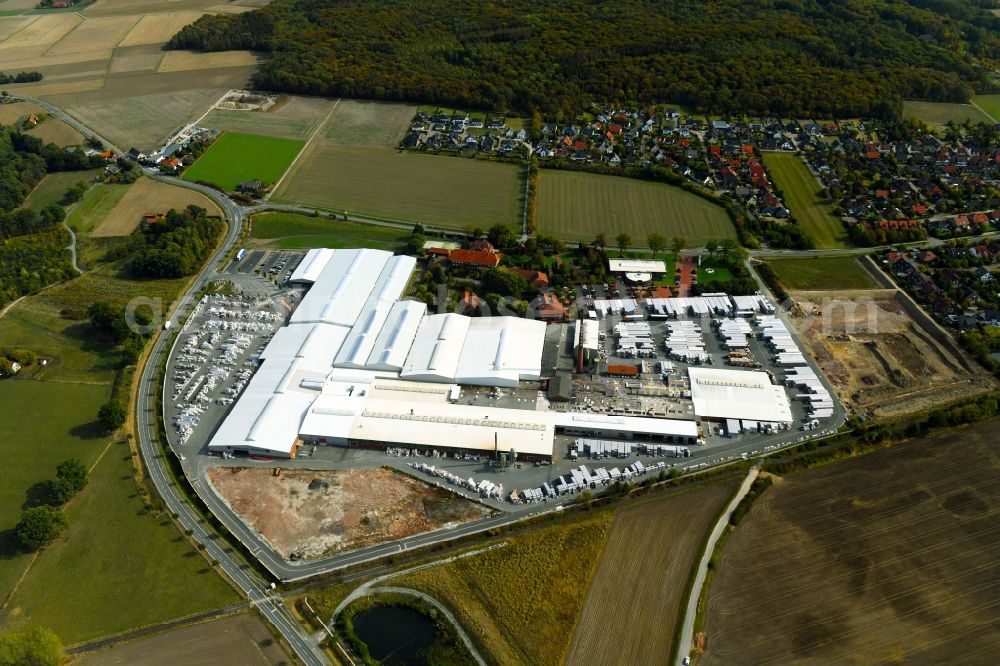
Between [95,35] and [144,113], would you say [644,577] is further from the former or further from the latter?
[95,35]

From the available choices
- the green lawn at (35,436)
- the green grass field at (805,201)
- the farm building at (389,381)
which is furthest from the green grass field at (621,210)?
the green lawn at (35,436)

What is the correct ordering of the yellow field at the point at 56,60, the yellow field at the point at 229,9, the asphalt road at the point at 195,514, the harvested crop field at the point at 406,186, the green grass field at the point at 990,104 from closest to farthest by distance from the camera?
the asphalt road at the point at 195,514 → the harvested crop field at the point at 406,186 → the green grass field at the point at 990,104 → the yellow field at the point at 56,60 → the yellow field at the point at 229,9

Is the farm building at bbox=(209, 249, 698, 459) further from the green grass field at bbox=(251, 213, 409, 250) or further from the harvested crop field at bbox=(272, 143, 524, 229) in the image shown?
the harvested crop field at bbox=(272, 143, 524, 229)

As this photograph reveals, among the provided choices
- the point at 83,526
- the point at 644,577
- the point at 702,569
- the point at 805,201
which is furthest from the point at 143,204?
the point at 805,201

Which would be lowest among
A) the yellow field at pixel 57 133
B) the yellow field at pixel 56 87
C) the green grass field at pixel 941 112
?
the green grass field at pixel 941 112

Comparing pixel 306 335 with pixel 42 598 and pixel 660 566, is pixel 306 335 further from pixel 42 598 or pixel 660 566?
pixel 660 566

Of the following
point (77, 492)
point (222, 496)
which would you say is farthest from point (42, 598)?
point (222, 496)

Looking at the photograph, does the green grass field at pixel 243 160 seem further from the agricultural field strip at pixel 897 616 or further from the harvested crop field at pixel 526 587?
the agricultural field strip at pixel 897 616
